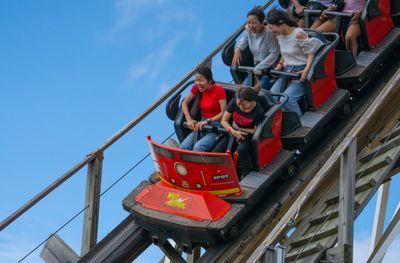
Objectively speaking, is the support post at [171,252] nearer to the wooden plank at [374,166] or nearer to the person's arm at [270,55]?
the wooden plank at [374,166]

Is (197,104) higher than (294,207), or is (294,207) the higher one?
(197,104)

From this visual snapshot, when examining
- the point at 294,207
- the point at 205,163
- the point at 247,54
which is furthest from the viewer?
the point at 247,54

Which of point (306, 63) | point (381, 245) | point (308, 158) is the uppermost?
point (306, 63)

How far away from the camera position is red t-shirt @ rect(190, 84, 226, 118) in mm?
10297

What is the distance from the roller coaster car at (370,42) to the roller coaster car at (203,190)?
1.41m

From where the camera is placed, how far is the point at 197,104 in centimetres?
1051

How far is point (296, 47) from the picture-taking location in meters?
10.6

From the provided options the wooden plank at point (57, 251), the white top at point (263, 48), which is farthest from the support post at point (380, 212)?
the wooden plank at point (57, 251)

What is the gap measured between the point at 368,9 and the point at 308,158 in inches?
73.3

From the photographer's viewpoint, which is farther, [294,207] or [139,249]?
[139,249]

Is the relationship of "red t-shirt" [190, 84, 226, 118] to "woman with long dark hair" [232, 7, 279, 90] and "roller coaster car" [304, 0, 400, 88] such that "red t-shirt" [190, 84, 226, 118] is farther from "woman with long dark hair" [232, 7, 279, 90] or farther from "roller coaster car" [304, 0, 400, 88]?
"roller coaster car" [304, 0, 400, 88]

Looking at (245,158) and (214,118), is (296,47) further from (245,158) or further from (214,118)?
(245,158)

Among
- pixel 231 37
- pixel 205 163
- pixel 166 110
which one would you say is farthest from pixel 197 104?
pixel 231 37

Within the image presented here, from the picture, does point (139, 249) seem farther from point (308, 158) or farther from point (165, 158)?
point (308, 158)
